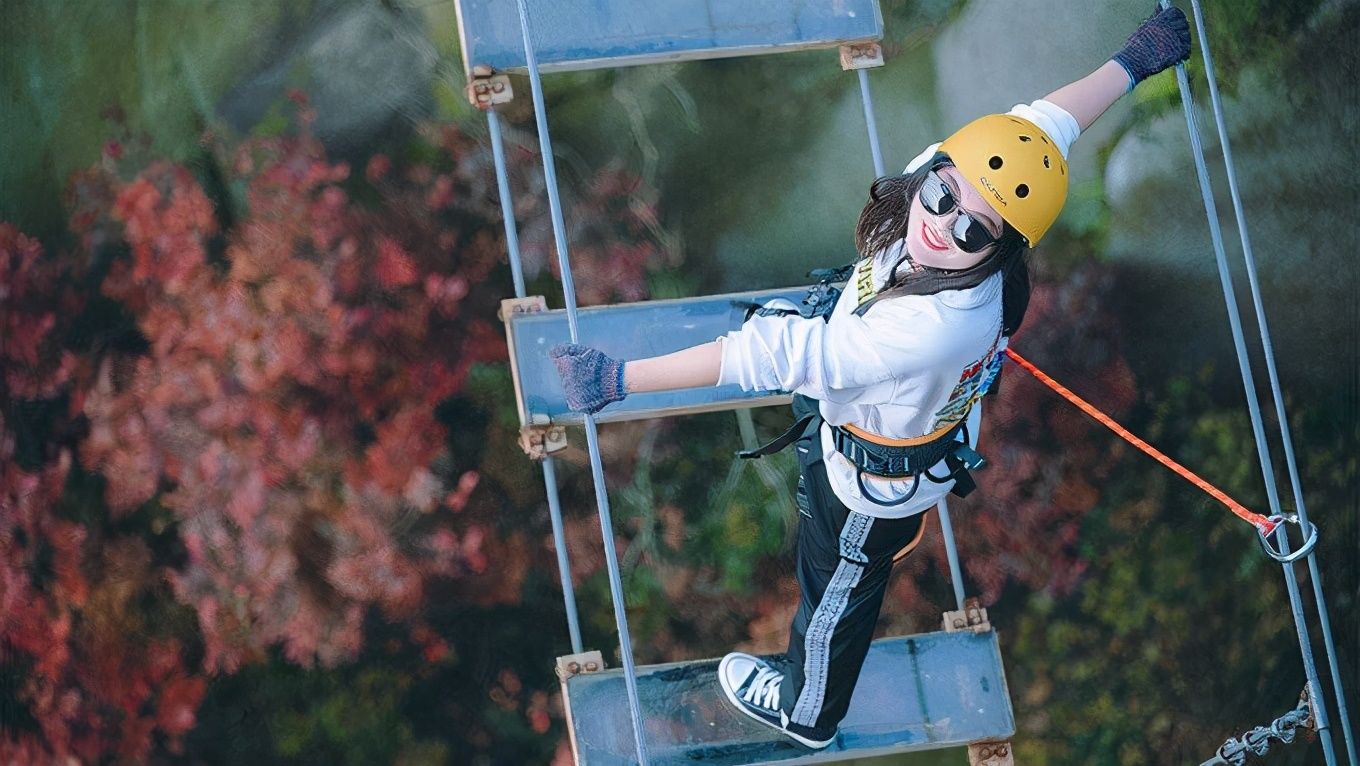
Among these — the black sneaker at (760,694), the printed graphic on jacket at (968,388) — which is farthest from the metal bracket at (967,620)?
the printed graphic on jacket at (968,388)

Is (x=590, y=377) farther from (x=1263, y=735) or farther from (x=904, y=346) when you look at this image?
(x=1263, y=735)

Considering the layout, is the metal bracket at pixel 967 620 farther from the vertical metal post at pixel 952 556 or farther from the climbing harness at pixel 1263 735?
the climbing harness at pixel 1263 735

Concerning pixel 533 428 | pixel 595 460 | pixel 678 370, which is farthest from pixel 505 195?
pixel 678 370

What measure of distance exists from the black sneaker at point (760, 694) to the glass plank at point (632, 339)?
0.62 m

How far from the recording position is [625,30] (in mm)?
3406

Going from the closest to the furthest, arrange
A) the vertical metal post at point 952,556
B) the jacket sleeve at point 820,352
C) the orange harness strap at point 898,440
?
the jacket sleeve at point 820,352 < the orange harness strap at point 898,440 < the vertical metal post at point 952,556

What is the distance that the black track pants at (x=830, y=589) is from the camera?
117 inches

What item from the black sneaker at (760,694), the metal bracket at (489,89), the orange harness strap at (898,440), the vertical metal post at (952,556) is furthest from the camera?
the vertical metal post at (952,556)

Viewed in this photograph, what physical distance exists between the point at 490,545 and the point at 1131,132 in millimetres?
2218

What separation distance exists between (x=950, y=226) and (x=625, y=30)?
47.6 inches

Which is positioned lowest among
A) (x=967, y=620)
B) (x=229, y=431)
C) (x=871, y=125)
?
(x=967, y=620)

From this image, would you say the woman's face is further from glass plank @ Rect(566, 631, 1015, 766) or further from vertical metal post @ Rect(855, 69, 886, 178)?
glass plank @ Rect(566, 631, 1015, 766)

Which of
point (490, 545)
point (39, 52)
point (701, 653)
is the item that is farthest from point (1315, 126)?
point (39, 52)

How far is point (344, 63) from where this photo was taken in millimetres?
3928
